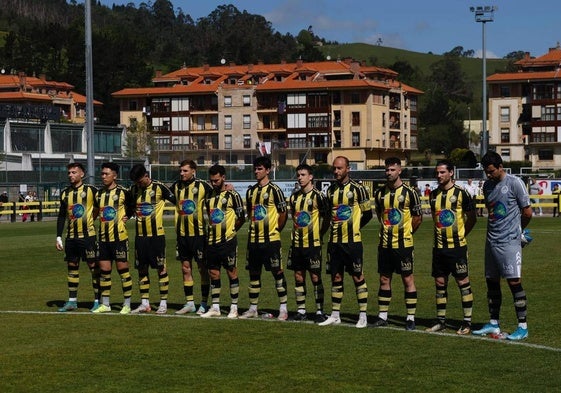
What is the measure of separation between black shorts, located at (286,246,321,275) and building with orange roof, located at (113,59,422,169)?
10749 cm

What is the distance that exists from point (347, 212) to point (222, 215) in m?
2.08

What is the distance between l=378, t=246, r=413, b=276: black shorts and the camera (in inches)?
569

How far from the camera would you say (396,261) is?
14.5 m

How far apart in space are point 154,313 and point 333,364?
5333mm

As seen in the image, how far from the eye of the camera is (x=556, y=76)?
5010 inches

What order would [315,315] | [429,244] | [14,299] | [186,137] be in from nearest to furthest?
[315,315] → [14,299] → [429,244] → [186,137]

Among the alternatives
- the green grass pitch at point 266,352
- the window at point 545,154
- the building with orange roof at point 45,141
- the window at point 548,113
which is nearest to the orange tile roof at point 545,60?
the window at point 548,113

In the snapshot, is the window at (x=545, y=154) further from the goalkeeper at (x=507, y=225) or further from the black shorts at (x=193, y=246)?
the goalkeeper at (x=507, y=225)

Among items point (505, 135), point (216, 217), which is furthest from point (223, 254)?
point (505, 135)

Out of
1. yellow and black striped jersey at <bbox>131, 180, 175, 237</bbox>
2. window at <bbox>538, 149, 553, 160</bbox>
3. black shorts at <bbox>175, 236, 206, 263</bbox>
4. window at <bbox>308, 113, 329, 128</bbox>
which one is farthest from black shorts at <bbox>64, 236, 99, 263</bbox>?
window at <bbox>538, 149, 553, 160</bbox>

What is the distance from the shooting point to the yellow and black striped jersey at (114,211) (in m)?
16.8

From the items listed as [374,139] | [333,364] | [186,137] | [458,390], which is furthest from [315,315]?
[186,137]

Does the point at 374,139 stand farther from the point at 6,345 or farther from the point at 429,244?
the point at 6,345

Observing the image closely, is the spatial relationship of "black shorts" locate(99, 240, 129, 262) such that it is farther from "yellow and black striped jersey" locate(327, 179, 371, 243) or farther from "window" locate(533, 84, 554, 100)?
"window" locate(533, 84, 554, 100)
